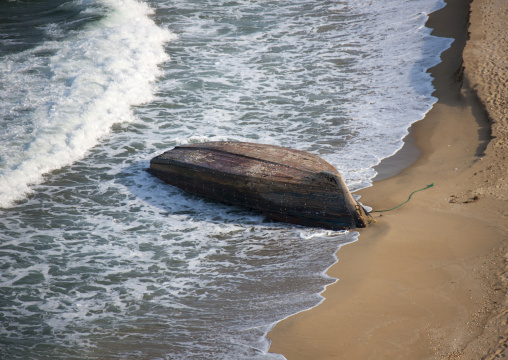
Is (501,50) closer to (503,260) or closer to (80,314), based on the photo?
(503,260)

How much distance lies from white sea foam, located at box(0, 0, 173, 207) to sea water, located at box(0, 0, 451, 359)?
0.04m

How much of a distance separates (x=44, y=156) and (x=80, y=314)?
12.8 feet

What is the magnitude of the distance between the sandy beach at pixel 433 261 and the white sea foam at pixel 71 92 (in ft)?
16.0

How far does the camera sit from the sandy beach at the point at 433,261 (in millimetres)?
3852

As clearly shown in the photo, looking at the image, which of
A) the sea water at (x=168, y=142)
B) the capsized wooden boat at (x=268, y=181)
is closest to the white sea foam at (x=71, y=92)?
the sea water at (x=168, y=142)

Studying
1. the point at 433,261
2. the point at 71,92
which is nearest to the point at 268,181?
the point at 433,261

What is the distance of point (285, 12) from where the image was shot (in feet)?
51.7

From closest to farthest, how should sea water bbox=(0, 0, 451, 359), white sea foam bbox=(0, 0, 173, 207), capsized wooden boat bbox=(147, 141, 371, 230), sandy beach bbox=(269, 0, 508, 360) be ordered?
sandy beach bbox=(269, 0, 508, 360), sea water bbox=(0, 0, 451, 359), capsized wooden boat bbox=(147, 141, 371, 230), white sea foam bbox=(0, 0, 173, 207)

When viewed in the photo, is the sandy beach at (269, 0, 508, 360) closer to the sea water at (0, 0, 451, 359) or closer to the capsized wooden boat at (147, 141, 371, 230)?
the sea water at (0, 0, 451, 359)

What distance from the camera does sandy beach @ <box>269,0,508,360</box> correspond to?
3852 millimetres

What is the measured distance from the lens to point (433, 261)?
4.85m

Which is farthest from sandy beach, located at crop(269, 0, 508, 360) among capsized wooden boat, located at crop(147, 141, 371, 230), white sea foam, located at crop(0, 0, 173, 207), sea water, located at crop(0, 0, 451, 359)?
white sea foam, located at crop(0, 0, 173, 207)

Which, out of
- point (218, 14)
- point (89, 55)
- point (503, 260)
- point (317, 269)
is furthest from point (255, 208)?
point (218, 14)

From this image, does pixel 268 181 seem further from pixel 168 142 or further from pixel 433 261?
pixel 168 142
